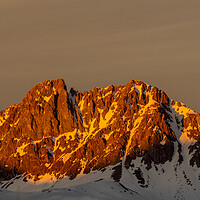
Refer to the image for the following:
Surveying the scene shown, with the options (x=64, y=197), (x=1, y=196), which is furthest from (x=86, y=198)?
(x=1, y=196)

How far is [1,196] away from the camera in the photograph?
173 m

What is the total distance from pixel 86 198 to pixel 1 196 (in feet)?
86.2

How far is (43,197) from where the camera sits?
181 meters

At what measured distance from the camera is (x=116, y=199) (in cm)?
19425

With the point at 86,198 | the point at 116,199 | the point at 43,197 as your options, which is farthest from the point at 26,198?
the point at 116,199

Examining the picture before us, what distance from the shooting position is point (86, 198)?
18612 centimetres

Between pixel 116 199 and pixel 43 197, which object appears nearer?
pixel 43 197

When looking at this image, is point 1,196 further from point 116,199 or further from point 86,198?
point 116,199

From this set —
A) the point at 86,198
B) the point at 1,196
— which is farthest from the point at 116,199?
the point at 1,196

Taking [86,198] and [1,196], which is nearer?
[1,196]

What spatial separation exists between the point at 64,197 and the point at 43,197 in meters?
6.12

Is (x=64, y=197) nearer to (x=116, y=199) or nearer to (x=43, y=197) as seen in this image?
(x=43, y=197)

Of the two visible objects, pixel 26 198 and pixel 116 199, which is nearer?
pixel 26 198

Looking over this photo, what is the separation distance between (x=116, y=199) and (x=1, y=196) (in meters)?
38.2
